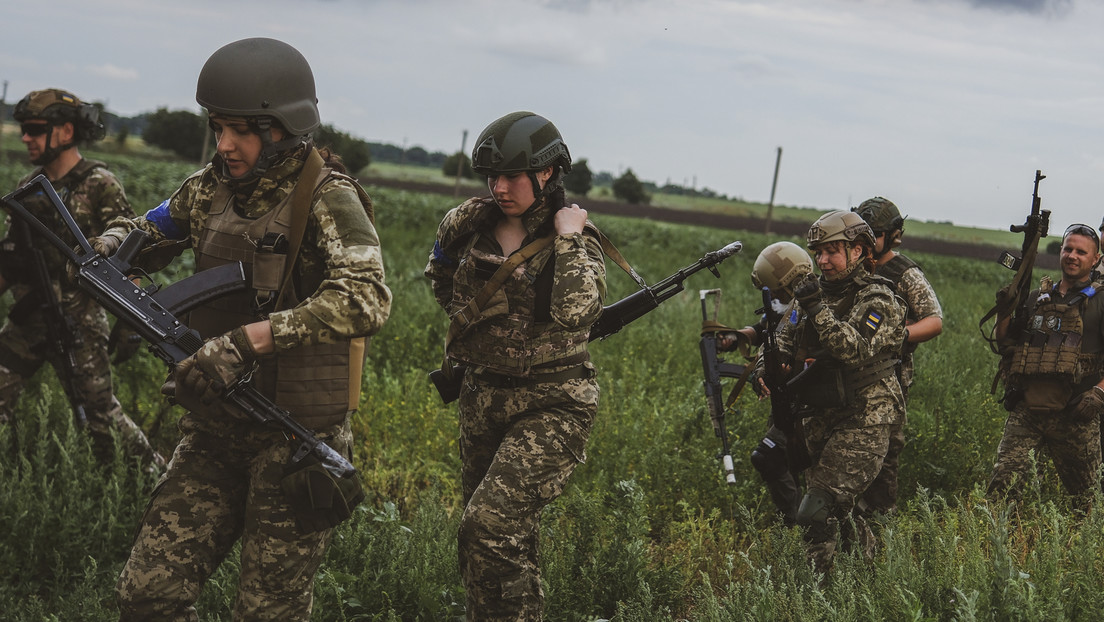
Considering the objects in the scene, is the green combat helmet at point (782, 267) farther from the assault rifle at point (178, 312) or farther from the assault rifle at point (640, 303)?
the assault rifle at point (178, 312)

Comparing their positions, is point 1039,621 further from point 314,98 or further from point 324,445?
point 314,98

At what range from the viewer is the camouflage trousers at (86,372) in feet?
19.5

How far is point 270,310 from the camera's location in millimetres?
3211

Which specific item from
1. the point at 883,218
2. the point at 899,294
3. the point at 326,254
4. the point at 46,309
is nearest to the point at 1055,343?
the point at 899,294

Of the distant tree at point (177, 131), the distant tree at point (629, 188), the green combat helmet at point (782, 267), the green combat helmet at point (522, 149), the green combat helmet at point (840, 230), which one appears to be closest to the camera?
the green combat helmet at point (522, 149)

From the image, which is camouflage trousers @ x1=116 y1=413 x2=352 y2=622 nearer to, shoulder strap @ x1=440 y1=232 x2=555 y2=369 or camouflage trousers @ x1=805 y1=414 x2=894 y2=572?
shoulder strap @ x1=440 y1=232 x2=555 y2=369

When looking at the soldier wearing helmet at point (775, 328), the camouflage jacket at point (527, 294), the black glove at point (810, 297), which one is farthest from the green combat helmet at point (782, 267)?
the camouflage jacket at point (527, 294)

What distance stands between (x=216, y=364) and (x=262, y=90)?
93 centimetres

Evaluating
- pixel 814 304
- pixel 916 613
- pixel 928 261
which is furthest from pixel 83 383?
pixel 928 261

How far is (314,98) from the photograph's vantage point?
3.42 m

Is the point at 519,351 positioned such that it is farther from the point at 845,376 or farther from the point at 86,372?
the point at 86,372

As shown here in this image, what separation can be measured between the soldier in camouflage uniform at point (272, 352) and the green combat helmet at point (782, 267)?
272 centimetres

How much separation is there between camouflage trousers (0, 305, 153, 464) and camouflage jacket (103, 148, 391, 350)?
3.03 metres

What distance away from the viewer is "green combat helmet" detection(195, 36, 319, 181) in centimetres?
314
